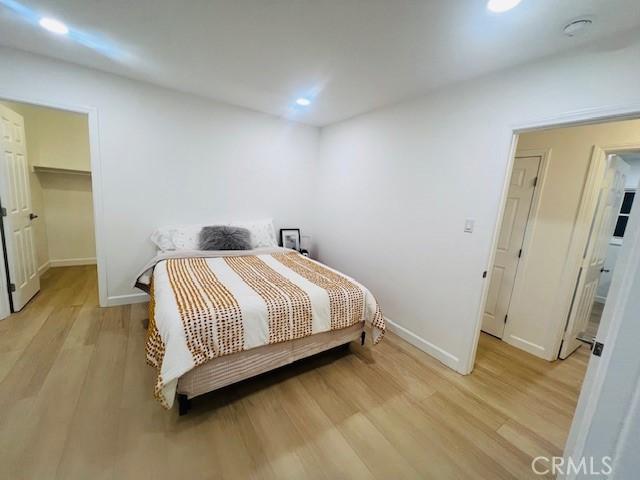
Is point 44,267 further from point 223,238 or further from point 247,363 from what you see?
point 247,363

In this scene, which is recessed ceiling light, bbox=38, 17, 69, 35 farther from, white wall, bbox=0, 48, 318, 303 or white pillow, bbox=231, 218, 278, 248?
white pillow, bbox=231, 218, 278, 248

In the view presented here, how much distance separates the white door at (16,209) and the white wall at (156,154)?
0.57 metres

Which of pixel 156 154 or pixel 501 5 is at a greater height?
pixel 501 5

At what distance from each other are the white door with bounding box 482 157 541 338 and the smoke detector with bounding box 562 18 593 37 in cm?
137

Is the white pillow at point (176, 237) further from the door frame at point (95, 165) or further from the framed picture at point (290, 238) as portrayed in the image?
the framed picture at point (290, 238)

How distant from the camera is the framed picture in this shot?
3.92 meters

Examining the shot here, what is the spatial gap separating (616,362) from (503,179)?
1569mm

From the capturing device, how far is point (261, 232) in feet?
11.5

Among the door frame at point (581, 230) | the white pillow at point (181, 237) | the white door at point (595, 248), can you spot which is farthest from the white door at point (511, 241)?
the white pillow at point (181, 237)

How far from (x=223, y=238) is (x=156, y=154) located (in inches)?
46.4

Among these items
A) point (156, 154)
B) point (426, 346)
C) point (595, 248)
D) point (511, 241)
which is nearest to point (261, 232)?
point (156, 154)

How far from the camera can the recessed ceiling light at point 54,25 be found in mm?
1801

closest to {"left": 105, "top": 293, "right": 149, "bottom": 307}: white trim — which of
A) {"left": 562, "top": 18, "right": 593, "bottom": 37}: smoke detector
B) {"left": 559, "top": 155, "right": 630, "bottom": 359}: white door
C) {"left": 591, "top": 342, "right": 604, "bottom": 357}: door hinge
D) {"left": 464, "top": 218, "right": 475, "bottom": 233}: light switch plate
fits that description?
{"left": 464, "top": 218, "right": 475, "bottom": 233}: light switch plate

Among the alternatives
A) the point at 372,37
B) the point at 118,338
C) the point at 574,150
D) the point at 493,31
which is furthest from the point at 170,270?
the point at 574,150
